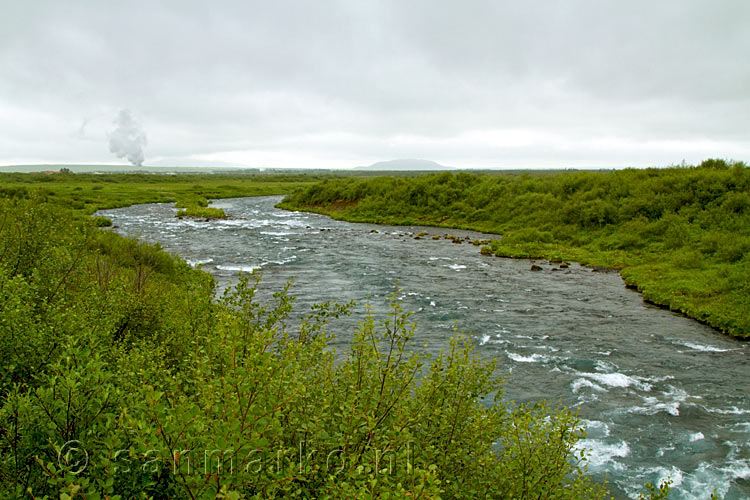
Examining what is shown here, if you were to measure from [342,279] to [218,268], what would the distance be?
6.79 m

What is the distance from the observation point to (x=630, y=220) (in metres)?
34.4

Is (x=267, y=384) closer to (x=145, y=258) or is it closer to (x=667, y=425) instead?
(x=667, y=425)

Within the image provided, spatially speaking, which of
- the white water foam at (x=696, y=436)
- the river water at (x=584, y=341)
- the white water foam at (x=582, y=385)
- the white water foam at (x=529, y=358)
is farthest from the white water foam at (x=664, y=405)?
the white water foam at (x=529, y=358)

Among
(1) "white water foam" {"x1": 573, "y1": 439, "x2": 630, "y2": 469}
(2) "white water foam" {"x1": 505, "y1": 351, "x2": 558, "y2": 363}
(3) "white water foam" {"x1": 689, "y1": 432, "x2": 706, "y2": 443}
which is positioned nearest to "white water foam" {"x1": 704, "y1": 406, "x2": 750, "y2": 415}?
(3) "white water foam" {"x1": 689, "y1": 432, "x2": 706, "y2": 443}

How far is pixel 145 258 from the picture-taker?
67.3 ft

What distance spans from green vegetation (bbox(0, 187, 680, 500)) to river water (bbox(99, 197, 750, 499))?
434 cm

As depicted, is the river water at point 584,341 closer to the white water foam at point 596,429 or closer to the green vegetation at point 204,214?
the white water foam at point 596,429

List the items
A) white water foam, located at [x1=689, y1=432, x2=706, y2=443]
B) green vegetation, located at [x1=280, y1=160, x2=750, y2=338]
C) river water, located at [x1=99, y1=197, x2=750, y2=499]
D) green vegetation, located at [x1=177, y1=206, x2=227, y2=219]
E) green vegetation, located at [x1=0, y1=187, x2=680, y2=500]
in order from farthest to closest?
green vegetation, located at [x1=177, y1=206, x2=227, y2=219] < green vegetation, located at [x1=280, y1=160, x2=750, y2=338] < white water foam, located at [x1=689, y1=432, x2=706, y2=443] < river water, located at [x1=99, y1=197, x2=750, y2=499] < green vegetation, located at [x1=0, y1=187, x2=680, y2=500]

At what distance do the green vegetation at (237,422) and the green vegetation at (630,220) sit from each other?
1523 cm

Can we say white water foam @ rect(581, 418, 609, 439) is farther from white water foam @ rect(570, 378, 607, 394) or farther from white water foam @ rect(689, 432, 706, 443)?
white water foam @ rect(689, 432, 706, 443)

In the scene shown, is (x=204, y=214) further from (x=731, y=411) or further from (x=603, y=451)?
(x=731, y=411)

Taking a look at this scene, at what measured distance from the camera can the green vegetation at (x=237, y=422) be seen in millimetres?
3314

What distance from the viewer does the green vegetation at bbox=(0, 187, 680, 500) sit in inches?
130

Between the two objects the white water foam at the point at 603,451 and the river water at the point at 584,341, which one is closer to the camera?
the white water foam at the point at 603,451
